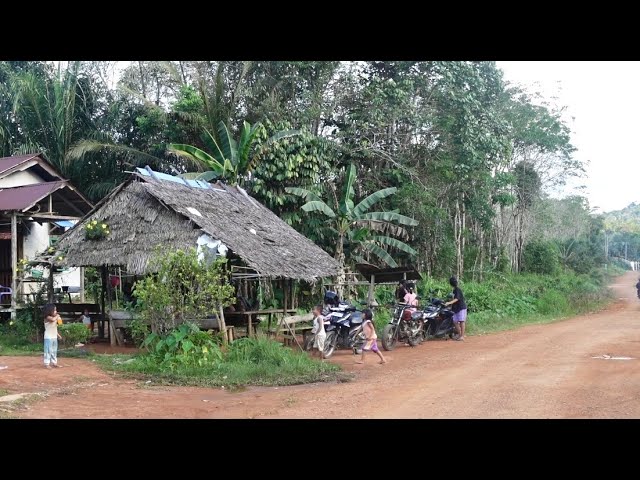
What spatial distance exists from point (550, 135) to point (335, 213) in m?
13.1

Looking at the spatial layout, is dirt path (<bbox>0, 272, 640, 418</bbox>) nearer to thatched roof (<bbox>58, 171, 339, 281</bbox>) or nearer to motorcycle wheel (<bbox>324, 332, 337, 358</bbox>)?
motorcycle wheel (<bbox>324, 332, 337, 358</bbox>)

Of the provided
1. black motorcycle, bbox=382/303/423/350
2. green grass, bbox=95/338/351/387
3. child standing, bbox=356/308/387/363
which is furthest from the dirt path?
black motorcycle, bbox=382/303/423/350

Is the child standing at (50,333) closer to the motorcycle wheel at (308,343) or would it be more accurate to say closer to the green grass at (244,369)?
the green grass at (244,369)

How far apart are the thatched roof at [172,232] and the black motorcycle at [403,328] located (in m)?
1.68

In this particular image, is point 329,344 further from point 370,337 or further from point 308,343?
point 370,337

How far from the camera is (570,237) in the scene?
4075cm

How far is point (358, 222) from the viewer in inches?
818

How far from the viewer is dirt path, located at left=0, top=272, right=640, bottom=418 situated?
730cm


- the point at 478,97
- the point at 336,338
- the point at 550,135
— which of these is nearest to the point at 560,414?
the point at 336,338

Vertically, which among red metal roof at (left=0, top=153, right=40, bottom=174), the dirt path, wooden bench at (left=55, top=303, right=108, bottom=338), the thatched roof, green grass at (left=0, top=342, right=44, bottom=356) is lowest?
the dirt path

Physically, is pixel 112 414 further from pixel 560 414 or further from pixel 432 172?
pixel 432 172

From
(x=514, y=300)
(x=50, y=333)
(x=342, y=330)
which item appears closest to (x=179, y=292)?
(x=50, y=333)

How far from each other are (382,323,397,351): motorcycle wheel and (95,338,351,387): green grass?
2.82 metres

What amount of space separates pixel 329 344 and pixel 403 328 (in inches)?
97.4
